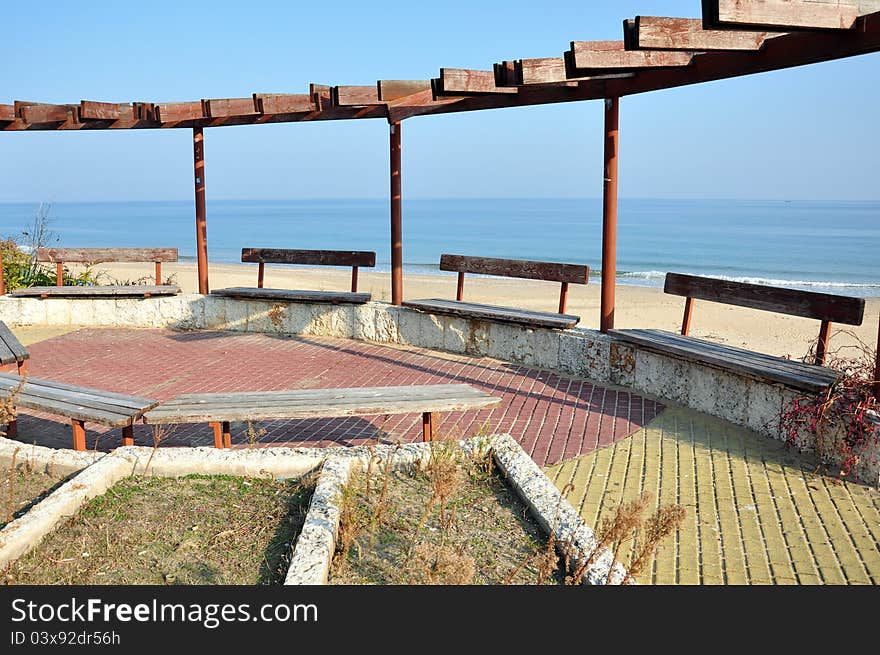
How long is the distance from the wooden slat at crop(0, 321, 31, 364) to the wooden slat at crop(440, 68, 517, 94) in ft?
12.9

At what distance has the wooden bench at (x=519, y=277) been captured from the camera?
801 cm

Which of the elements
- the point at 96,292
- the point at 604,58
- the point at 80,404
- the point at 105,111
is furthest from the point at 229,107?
the point at 604,58

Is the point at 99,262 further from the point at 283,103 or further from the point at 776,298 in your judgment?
the point at 776,298

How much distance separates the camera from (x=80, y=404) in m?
5.08

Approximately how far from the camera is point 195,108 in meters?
9.53

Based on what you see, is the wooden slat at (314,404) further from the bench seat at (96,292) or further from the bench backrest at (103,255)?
the bench backrest at (103,255)

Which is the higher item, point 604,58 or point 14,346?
point 604,58

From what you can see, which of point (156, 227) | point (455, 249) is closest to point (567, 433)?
point (455, 249)

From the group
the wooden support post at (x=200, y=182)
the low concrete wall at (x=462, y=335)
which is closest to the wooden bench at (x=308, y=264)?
the low concrete wall at (x=462, y=335)

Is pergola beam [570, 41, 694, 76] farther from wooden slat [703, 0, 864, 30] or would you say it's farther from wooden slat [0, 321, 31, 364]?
wooden slat [0, 321, 31, 364]

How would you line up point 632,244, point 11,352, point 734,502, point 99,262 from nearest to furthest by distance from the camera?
point 734,502 → point 11,352 → point 99,262 → point 632,244

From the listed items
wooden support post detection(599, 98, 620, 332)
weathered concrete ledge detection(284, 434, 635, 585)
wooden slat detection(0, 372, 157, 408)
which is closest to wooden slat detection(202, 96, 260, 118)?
wooden support post detection(599, 98, 620, 332)

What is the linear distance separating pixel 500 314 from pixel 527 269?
0.81 metres

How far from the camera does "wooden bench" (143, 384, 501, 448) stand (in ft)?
15.9
